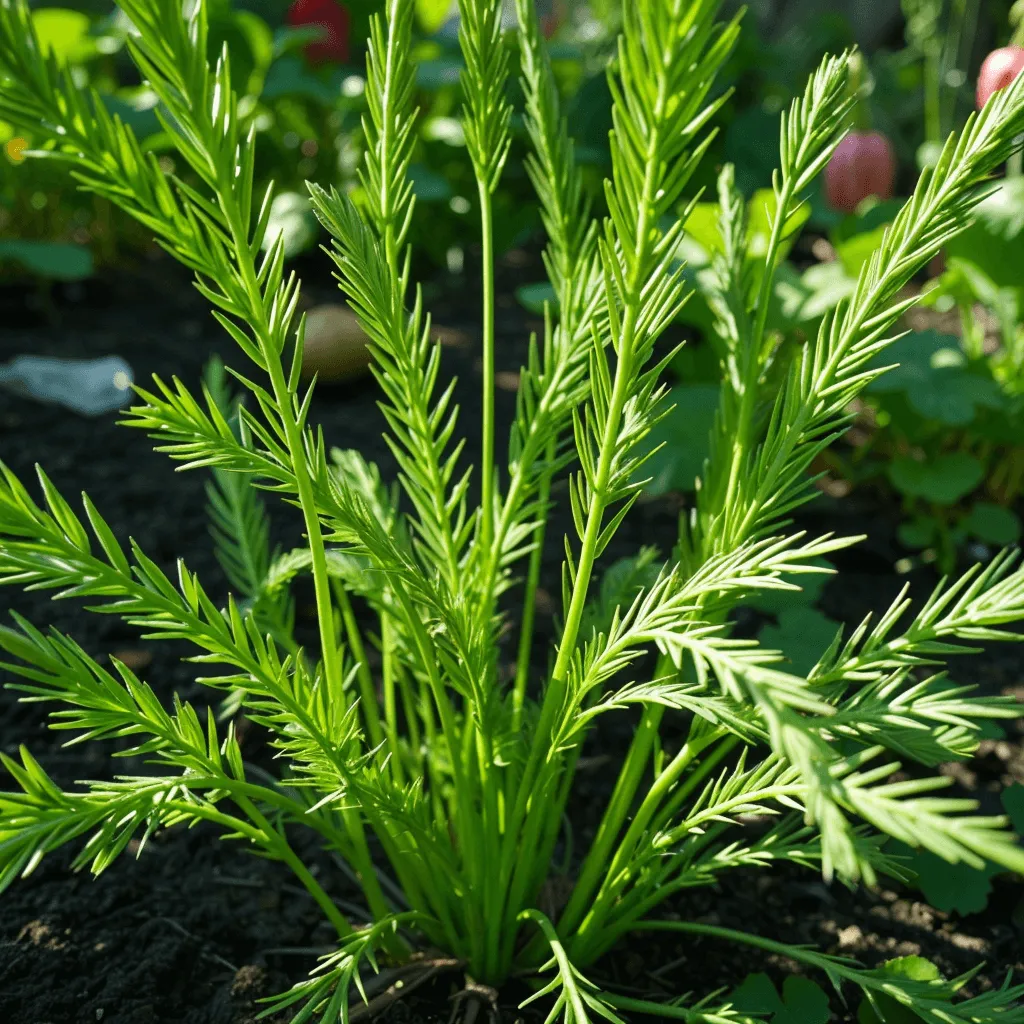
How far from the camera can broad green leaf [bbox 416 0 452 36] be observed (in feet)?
9.60

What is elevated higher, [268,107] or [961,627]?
[961,627]

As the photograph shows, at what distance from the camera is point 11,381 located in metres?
1.76

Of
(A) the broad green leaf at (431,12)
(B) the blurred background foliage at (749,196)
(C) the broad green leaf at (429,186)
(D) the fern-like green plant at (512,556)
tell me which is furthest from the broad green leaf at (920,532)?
(A) the broad green leaf at (431,12)

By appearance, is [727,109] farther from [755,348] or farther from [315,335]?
[755,348]

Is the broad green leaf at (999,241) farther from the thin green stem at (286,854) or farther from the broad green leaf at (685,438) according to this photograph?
the thin green stem at (286,854)

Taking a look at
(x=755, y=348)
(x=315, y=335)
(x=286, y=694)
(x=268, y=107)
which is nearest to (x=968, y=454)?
(x=755, y=348)

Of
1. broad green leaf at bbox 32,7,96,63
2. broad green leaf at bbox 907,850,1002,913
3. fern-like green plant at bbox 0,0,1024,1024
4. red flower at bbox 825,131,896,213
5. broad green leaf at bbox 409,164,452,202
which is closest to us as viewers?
fern-like green plant at bbox 0,0,1024,1024

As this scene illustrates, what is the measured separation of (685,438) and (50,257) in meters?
1.33

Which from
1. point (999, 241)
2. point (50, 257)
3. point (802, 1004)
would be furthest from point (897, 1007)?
point (50, 257)

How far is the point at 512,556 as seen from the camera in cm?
84

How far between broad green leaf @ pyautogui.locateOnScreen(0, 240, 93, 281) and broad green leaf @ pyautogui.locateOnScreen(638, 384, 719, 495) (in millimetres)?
1225

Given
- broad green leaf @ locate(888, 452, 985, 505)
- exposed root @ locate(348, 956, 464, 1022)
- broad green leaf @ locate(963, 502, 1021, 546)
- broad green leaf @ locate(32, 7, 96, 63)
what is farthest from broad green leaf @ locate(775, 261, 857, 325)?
broad green leaf @ locate(32, 7, 96, 63)

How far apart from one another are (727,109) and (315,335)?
5.17 ft

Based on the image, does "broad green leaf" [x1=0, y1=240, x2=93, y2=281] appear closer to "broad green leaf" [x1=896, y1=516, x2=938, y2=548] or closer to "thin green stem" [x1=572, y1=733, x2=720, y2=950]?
"broad green leaf" [x1=896, y1=516, x2=938, y2=548]
